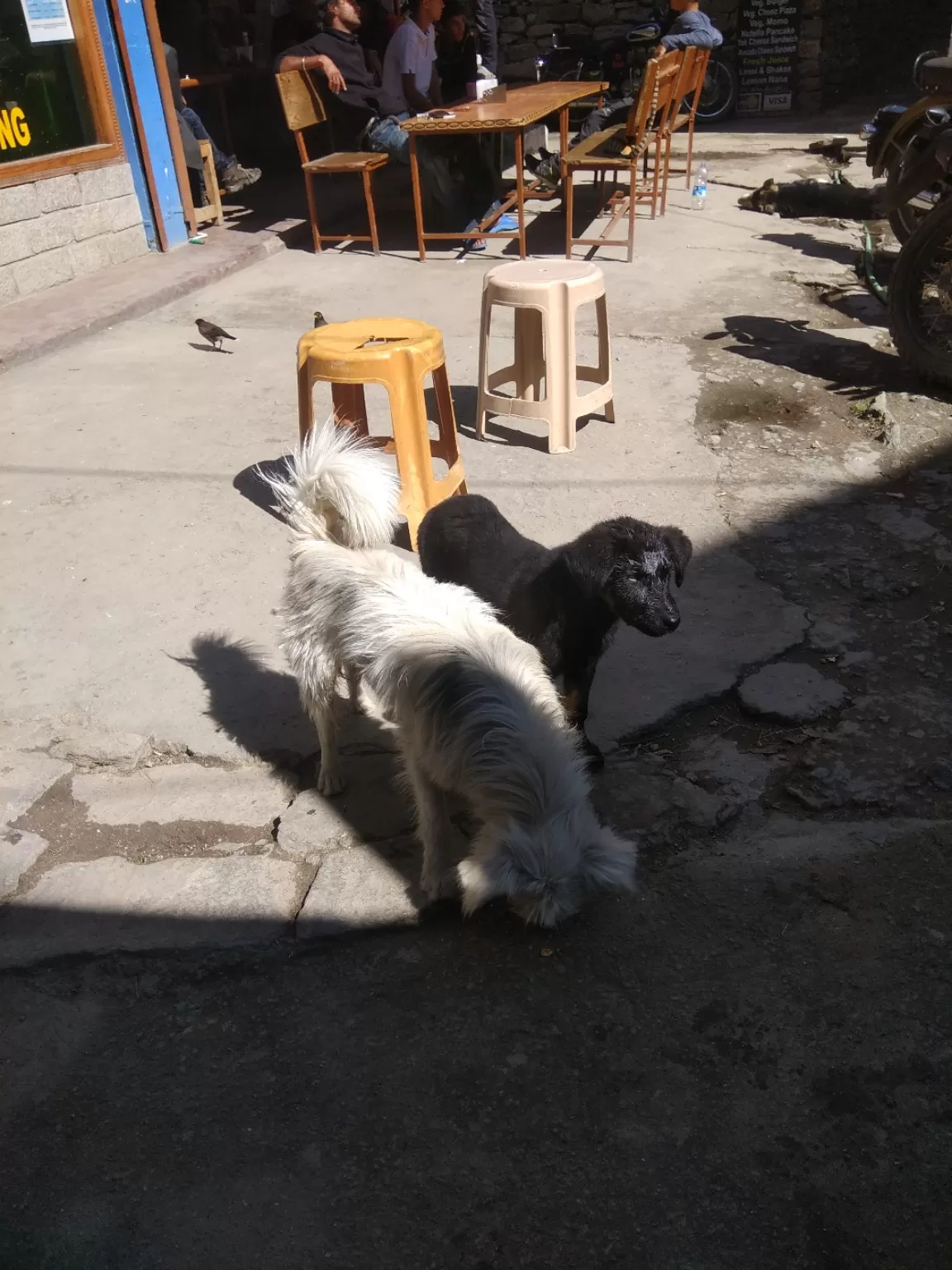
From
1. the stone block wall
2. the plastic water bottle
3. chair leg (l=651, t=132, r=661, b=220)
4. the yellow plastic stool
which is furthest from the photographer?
the stone block wall

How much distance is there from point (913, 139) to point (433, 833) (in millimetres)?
5578

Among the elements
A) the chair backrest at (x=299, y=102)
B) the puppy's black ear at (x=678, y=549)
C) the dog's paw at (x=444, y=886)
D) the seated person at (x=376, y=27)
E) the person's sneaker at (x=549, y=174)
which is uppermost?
the seated person at (x=376, y=27)

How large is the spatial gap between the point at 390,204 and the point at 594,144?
Answer: 9.32 ft

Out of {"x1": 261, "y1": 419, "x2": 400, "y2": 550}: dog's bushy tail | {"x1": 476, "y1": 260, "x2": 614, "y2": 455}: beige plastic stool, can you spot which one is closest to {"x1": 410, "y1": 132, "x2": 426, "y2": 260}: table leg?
{"x1": 476, "y1": 260, "x2": 614, "y2": 455}: beige plastic stool

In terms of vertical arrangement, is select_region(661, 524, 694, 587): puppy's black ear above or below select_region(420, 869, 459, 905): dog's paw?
above

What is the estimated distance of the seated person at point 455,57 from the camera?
10719 millimetres

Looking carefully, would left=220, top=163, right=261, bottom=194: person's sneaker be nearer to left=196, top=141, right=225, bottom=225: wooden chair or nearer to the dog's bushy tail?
left=196, top=141, right=225, bottom=225: wooden chair

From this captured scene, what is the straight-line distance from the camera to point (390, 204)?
9953 mm

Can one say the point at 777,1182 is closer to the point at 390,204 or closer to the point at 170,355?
the point at 170,355

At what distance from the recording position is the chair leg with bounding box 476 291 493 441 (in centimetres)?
460

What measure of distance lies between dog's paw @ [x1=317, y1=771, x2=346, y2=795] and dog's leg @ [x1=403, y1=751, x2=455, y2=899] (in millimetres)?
443

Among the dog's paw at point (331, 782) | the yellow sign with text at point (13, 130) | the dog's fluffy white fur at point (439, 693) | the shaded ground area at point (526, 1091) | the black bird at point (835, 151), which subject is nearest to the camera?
the shaded ground area at point (526, 1091)

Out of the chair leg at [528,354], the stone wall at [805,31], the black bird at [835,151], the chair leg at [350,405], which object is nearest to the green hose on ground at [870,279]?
the chair leg at [528,354]

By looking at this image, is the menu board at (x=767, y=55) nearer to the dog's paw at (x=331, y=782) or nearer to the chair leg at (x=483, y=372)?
the chair leg at (x=483, y=372)
